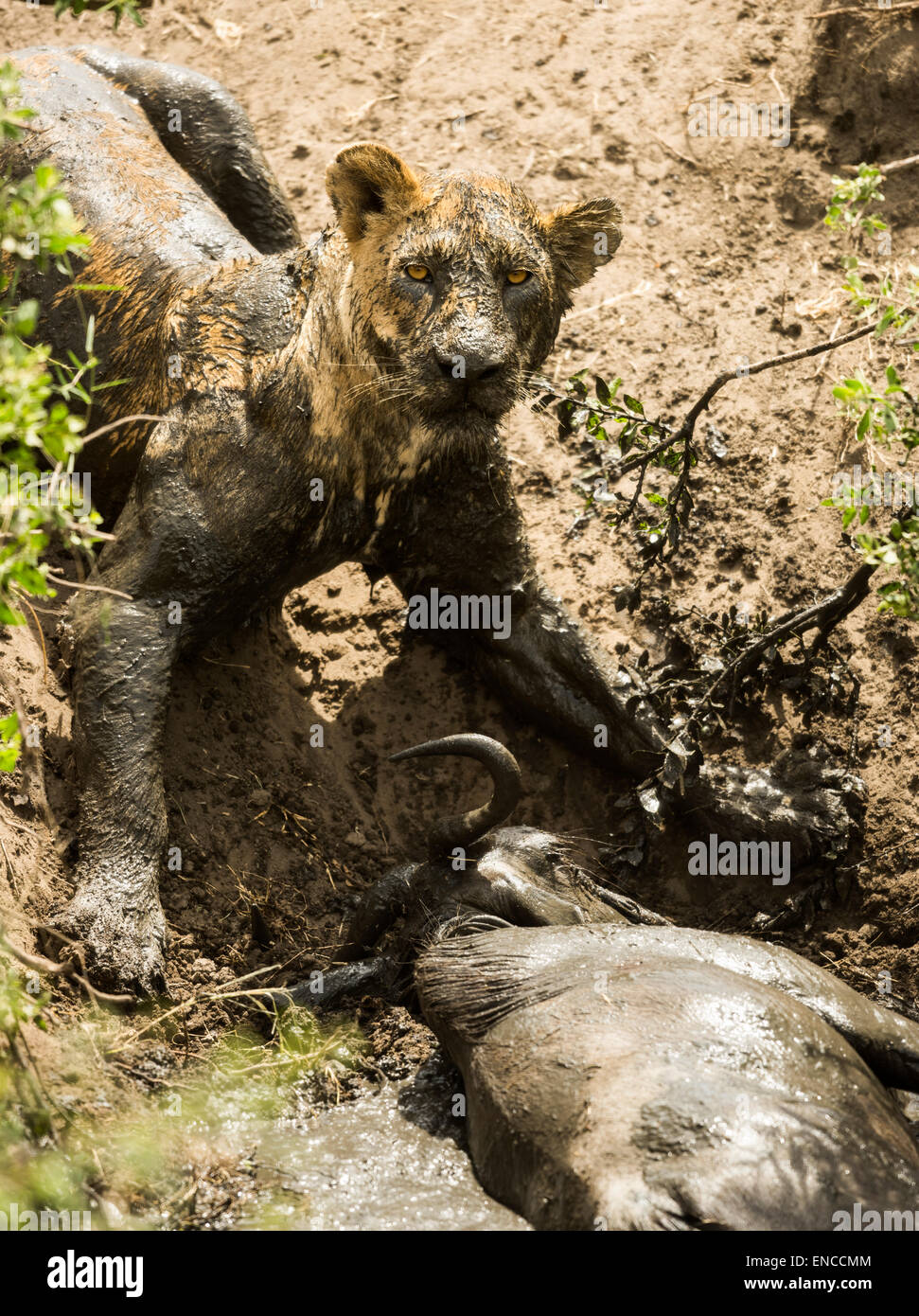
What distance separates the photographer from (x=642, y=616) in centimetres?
627

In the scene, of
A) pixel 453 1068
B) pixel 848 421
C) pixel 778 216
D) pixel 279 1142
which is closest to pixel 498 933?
pixel 453 1068

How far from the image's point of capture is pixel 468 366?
180 inches

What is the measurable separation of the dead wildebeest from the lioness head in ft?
3.75

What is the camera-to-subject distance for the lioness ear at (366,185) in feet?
15.7

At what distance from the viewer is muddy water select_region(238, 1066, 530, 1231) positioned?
12.9 feet

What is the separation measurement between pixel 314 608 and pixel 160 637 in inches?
53.2

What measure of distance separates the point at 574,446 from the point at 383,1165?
3620 mm
